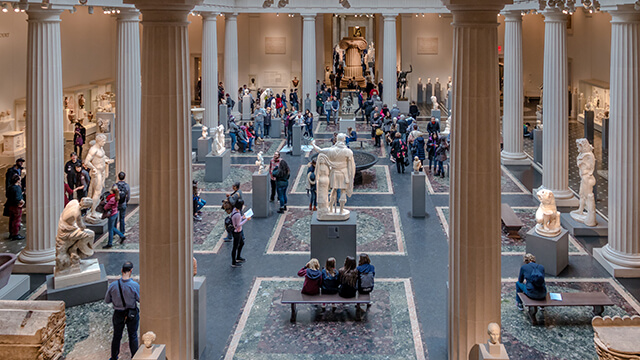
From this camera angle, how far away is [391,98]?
31047mm

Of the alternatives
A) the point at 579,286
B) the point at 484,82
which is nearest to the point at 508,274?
the point at 579,286

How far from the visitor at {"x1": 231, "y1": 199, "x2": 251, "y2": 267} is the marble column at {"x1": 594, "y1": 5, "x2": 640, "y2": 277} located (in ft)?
22.4

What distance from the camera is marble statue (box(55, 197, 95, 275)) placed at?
10.2 meters

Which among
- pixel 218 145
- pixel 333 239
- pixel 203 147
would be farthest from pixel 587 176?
pixel 203 147

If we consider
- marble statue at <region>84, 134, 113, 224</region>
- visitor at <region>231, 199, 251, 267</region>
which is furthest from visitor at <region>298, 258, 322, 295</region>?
marble statue at <region>84, 134, 113, 224</region>

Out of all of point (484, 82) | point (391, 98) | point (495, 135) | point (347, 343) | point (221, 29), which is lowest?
point (347, 343)

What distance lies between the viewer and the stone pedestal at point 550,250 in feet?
38.2

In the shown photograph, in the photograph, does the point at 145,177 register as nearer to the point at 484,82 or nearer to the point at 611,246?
the point at 484,82

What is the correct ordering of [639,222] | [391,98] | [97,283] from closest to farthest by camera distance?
1. [97,283]
2. [639,222]
3. [391,98]

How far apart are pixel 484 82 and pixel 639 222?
6565mm

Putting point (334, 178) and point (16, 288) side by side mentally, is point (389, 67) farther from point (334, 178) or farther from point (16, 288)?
point (16, 288)

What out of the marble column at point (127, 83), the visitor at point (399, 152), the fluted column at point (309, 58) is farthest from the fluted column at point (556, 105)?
the fluted column at point (309, 58)

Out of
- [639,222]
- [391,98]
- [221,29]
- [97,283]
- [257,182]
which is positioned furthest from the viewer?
[221,29]

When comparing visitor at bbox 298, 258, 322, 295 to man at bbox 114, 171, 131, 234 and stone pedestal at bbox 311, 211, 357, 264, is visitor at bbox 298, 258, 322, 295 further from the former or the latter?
man at bbox 114, 171, 131, 234
